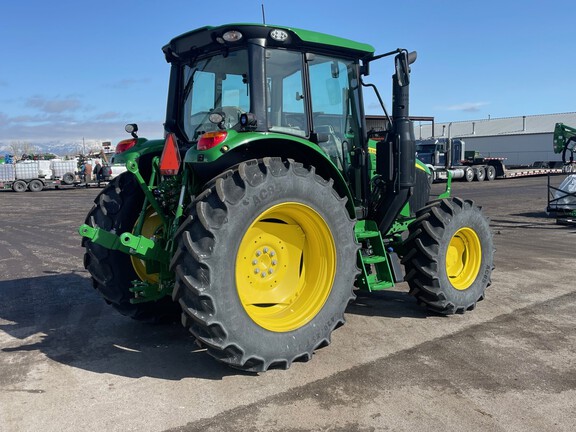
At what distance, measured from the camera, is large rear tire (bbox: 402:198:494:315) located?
5.17 m

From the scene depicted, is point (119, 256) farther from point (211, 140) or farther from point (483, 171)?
point (483, 171)

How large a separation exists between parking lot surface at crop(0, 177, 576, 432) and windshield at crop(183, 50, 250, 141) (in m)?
2.02

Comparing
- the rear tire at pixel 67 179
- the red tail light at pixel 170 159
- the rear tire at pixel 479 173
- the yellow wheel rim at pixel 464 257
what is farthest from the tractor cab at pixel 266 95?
the rear tire at pixel 67 179

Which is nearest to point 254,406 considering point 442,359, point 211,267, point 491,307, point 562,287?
point 211,267

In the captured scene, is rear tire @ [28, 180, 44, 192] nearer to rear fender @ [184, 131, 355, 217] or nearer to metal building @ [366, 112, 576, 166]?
rear fender @ [184, 131, 355, 217]

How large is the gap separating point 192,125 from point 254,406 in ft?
9.02

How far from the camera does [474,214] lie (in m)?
5.60

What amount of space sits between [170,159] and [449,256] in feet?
10.7

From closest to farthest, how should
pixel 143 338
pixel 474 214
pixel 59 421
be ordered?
pixel 59 421 < pixel 143 338 < pixel 474 214

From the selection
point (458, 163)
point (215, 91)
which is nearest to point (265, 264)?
point (215, 91)

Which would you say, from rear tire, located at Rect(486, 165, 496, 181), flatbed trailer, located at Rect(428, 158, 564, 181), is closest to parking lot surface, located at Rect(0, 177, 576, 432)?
flatbed trailer, located at Rect(428, 158, 564, 181)

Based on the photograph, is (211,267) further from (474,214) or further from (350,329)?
(474,214)

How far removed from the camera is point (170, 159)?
165 inches

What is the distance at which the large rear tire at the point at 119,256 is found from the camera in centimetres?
475
